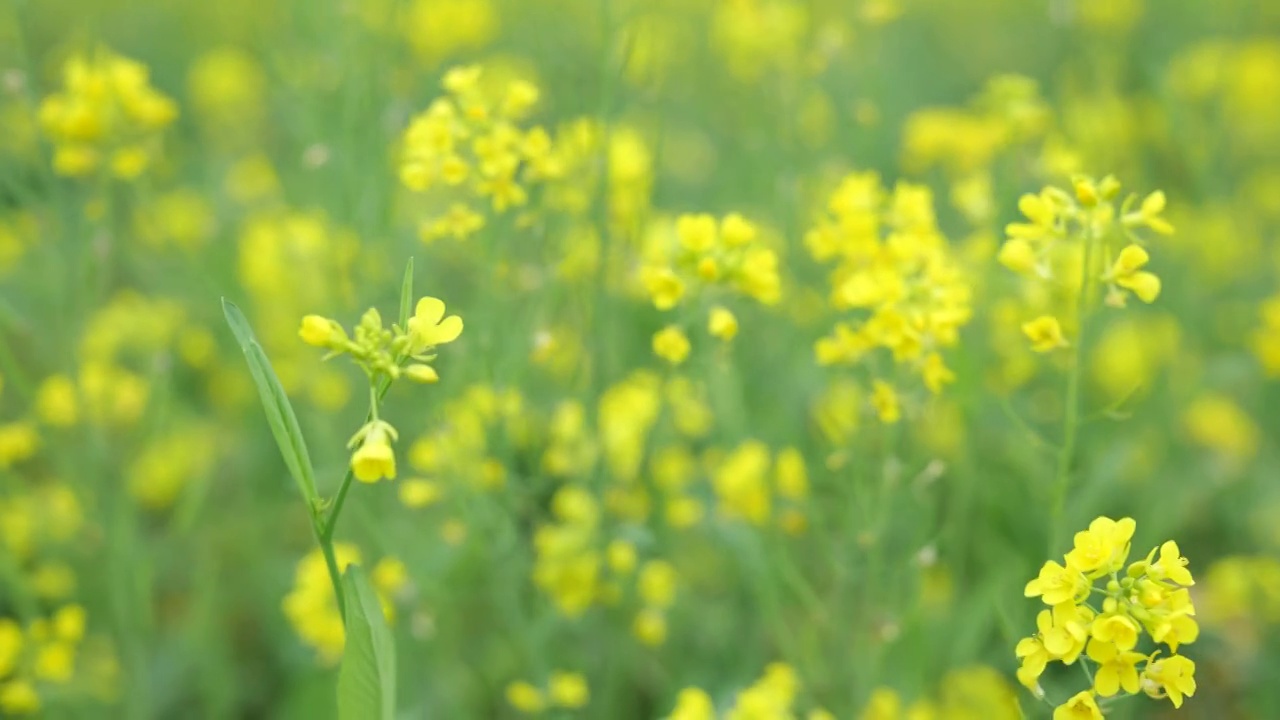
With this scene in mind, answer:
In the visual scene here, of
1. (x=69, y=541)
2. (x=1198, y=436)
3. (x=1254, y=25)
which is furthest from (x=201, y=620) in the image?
(x=1254, y=25)

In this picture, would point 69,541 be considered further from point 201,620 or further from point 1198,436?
point 1198,436

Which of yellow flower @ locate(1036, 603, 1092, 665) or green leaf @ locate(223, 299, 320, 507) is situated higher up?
green leaf @ locate(223, 299, 320, 507)

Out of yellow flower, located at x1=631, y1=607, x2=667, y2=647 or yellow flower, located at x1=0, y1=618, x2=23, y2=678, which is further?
yellow flower, located at x1=631, y1=607, x2=667, y2=647

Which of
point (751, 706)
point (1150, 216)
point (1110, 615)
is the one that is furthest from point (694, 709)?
point (1150, 216)

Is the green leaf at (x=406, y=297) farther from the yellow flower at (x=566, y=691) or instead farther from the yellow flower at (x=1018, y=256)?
the yellow flower at (x=566, y=691)

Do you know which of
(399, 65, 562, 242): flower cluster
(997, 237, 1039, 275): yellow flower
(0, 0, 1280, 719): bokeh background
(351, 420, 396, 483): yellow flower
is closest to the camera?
(351, 420, 396, 483): yellow flower

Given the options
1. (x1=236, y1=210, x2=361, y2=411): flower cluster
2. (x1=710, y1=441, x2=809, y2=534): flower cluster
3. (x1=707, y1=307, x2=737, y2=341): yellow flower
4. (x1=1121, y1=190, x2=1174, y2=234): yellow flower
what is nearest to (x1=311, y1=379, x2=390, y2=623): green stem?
(x1=707, y1=307, x2=737, y2=341): yellow flower

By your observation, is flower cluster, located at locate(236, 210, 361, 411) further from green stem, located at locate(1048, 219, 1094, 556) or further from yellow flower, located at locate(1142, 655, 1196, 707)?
yellow flower, located at locate(1142, 655, 1196, 707)
